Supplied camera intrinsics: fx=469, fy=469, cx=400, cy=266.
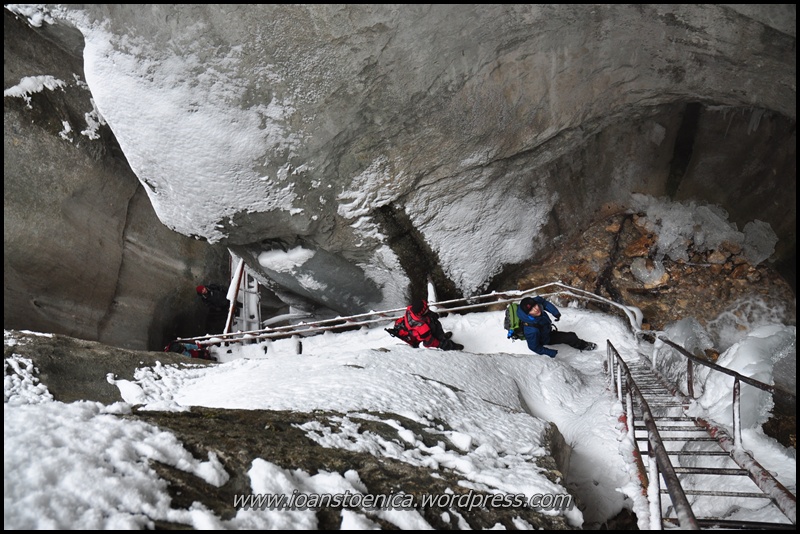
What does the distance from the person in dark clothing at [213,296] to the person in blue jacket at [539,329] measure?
7039 mm

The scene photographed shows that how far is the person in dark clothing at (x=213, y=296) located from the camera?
419 inches

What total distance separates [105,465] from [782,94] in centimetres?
688

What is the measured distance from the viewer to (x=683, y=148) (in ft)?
25.7

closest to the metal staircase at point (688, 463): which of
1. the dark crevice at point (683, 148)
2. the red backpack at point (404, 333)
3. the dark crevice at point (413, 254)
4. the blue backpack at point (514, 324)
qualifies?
the blue backpack at point (514, 324)

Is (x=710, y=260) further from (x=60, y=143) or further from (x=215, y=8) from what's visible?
(x=60, y=143)

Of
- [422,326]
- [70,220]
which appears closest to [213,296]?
[70,220]

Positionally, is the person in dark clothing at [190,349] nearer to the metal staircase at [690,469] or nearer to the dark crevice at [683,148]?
the metal staircase at [690,469]

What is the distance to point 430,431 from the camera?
9.37 feet

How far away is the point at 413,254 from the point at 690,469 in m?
5.61

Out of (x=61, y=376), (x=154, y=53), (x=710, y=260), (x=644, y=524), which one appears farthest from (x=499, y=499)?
(x=710, y=260)

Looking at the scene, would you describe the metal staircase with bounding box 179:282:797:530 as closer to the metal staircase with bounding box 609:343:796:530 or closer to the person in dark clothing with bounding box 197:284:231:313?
the metal staircase with bounding box 609:343:796:530

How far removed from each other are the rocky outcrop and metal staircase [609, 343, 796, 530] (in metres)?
7.53

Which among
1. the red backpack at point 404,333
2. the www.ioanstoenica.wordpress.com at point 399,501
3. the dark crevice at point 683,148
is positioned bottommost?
the www.ioanstoenica.wordpress.com at point 399,501

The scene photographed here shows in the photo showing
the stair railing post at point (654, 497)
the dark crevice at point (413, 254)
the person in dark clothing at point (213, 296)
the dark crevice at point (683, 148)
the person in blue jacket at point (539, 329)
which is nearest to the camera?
the stair railing post at point (654, 497)
